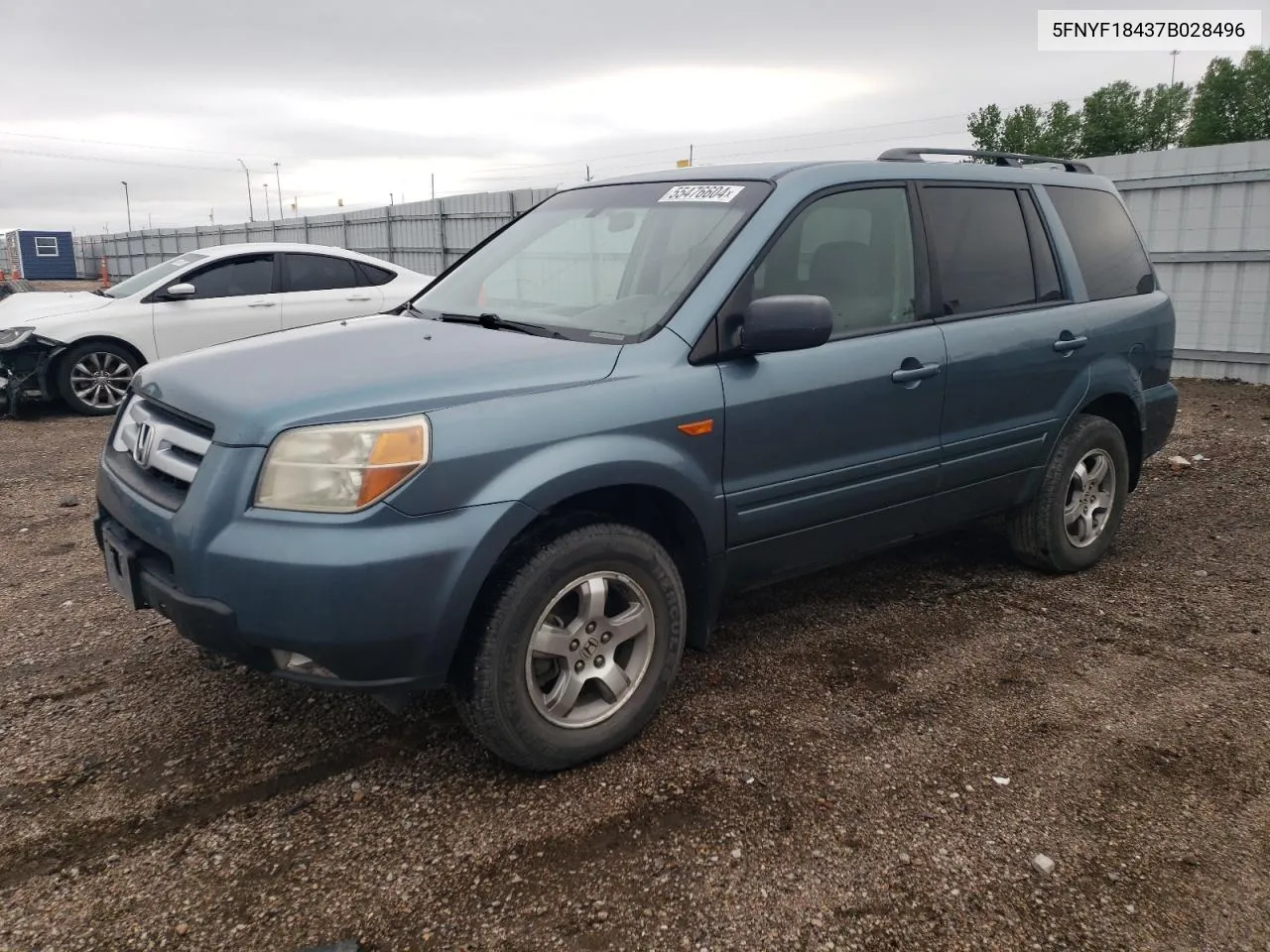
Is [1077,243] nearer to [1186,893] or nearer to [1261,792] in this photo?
[1261,792]

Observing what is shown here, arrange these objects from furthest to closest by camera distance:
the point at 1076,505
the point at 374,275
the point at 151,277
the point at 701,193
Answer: the point at 374,275 → the point at 151,277 → the point at 1076,505 → the point at 701,193

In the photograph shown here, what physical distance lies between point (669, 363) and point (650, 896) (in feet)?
4.96

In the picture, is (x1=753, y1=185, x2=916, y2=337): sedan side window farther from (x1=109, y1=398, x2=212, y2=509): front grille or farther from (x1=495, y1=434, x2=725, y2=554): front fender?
(x1=109, y1=398, x2=212, y2=509): front grille

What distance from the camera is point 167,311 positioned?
8781 millimetres

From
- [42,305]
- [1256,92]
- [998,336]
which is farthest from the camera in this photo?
[1256,92]

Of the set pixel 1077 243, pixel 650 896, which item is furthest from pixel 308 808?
pixel 1077 243

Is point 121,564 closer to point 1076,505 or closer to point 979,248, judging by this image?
point 979,248

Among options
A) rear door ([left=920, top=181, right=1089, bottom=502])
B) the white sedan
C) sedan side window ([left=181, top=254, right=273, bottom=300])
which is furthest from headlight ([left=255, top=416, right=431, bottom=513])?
sedan side window ([left=181, top=254, right=273, bottom=300])

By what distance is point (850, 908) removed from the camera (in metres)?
2.36

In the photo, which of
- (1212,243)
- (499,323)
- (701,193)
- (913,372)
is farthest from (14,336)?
(1212,243)

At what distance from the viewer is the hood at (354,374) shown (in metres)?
2.57

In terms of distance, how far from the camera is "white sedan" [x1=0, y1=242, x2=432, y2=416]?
28.0 feet

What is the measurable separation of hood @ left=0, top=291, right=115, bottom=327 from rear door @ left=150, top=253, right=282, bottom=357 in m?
0.59

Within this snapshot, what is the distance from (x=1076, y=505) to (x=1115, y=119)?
72557 mm
